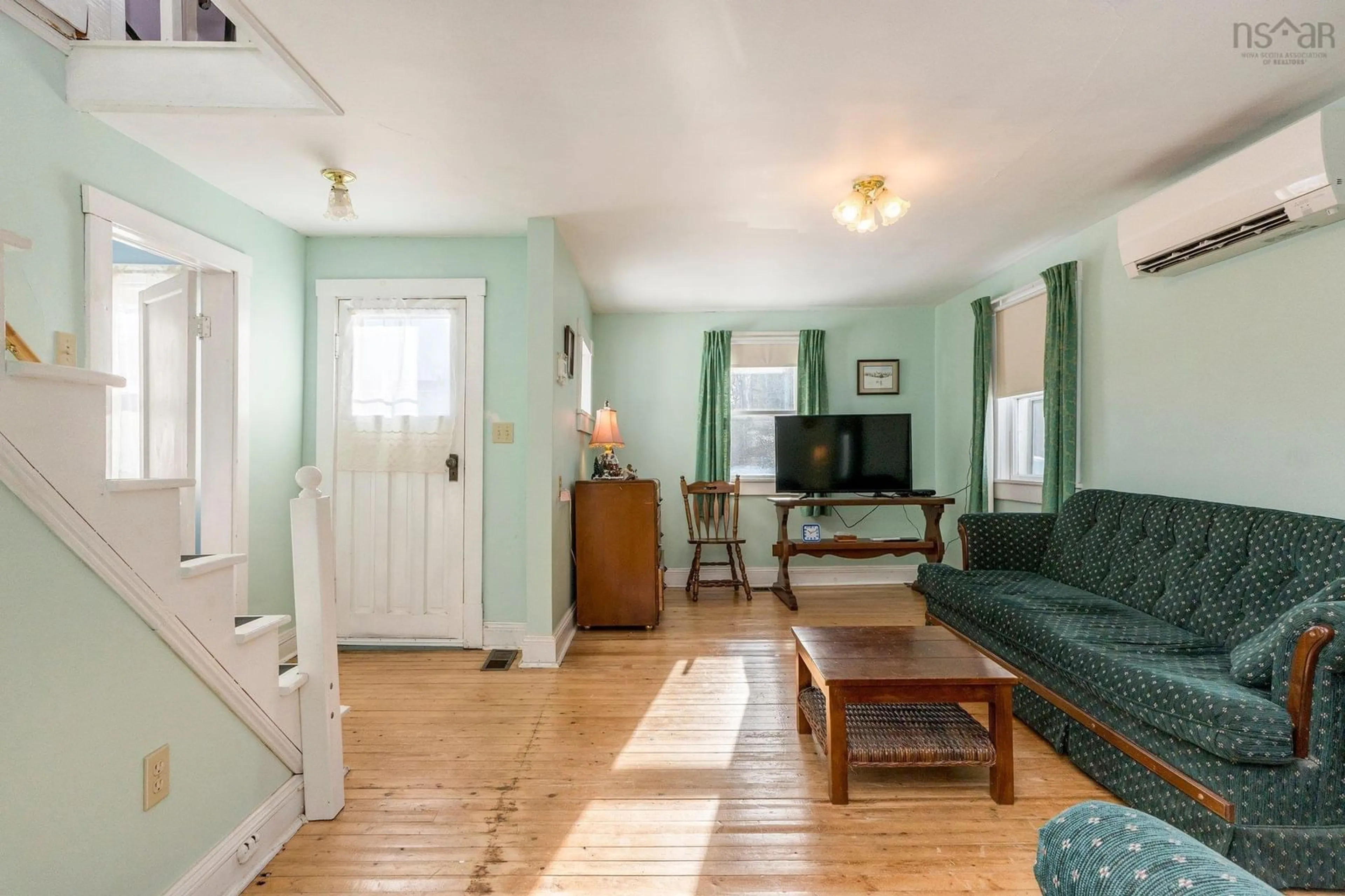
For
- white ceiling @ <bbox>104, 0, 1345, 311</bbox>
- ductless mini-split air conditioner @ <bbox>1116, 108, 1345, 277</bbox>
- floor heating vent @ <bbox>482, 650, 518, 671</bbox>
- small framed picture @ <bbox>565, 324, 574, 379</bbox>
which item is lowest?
floor heating vent @ <bbox>482, 650, 518, 671</bbox>

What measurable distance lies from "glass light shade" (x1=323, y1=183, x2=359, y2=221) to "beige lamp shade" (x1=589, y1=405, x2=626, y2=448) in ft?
Result: 6.95

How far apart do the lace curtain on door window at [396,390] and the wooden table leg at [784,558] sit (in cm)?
259

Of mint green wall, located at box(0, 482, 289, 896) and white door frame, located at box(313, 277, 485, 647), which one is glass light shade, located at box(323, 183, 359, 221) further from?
mint green wall, located at box(0, 482, 289, 896)

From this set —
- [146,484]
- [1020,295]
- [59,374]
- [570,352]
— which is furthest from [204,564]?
[1020,295]

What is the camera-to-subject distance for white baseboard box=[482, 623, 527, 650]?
12.2ft

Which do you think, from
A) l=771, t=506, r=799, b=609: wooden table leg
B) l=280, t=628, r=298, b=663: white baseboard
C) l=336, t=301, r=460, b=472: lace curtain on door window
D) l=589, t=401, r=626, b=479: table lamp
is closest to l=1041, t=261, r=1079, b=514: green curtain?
l=771, t=506, r=799, b=609: wooden table leg

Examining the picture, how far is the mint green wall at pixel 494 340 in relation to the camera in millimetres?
3715

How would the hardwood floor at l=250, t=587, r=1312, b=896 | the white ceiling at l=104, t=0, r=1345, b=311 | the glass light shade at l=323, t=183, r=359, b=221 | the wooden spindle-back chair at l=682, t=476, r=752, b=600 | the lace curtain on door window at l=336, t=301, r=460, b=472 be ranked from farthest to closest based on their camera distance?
the wooden spindle-back chair at l=682, t=476, r=752, b=600 → the lace curtain on door window at l=336, t=301, r=460, b=472 → the glass light shade at l=323, t=183, r=359, b=221 → the white ceiling at l=104, t=0, r=1345, b=311 → the hardwood floor at l=250, t=587, r=1312, b=896

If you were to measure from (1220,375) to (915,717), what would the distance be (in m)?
2.06

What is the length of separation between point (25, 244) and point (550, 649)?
2.76 metres

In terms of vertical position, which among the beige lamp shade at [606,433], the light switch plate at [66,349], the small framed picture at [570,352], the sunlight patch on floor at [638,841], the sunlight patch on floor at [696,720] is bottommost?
the sunlight patch on floor at [696,720]

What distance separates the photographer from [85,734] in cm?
131

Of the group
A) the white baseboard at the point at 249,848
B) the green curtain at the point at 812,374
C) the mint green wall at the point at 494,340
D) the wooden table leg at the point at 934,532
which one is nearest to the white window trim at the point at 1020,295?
the green curtain at the point at 812,374

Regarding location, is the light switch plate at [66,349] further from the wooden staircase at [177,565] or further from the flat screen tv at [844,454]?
the flat screen tv at [844,454]
